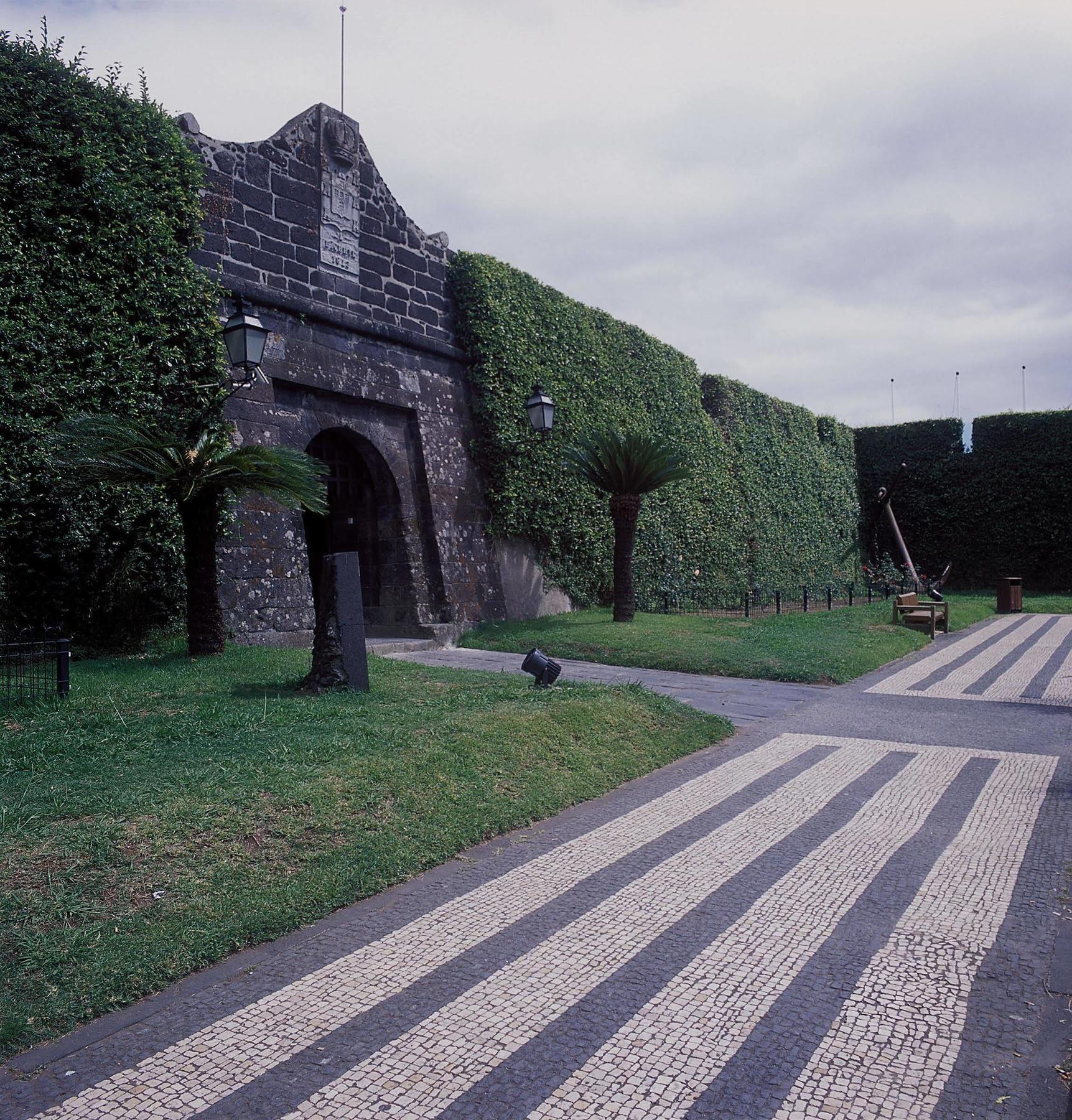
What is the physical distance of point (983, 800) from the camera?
4961 millimetres

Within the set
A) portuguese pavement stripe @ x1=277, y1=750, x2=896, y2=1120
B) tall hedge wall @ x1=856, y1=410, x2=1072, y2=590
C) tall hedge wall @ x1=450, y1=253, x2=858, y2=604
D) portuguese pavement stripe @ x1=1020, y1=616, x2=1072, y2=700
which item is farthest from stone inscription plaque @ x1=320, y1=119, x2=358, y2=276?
tall hedge wall @ x1=856, y1=410, x2=1072, y2=590

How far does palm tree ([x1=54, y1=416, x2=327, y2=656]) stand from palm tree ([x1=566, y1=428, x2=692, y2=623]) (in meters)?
5.87

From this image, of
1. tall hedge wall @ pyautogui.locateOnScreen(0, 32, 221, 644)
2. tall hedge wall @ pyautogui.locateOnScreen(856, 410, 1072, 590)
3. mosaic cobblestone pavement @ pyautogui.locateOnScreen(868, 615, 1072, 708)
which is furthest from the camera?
tall hedge wall @ pyautogui.locateOnScreen(856, 410, 1072, 590)

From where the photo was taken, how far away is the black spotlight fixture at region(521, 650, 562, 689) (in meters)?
7.34

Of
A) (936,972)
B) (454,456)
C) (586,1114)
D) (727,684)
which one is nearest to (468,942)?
(586,1114)

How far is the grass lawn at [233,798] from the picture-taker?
9.94 feet

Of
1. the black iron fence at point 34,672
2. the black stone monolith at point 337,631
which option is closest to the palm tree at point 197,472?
the black stone monolith at point 337,631

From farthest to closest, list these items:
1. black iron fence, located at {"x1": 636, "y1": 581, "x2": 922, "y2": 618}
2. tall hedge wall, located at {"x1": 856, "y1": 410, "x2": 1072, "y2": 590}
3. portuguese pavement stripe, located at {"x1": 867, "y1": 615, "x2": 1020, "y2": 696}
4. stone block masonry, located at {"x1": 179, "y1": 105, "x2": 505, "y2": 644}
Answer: tall hedge wall, located at {"x1": 856, "y1": 410, "x2": 1072, "y2": 590} → black iron fence, located at {"x1": 636, "y1": 581, "x2": 922, "y2": 618} → stone block masonry, located at {"x1": 179, "y1": 105, "x2": 505, "y2": 644} → portuguese pavement stripe, located at {"x1": 867, "y1": 615, "x2": 1020, "y2": 696}

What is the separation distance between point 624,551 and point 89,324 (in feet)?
24.6

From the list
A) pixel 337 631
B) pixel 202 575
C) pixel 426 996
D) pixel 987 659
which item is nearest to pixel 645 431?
pixel 987 659

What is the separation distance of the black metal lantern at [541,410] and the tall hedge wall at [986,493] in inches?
715

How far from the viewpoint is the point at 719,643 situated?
1119 centimetres

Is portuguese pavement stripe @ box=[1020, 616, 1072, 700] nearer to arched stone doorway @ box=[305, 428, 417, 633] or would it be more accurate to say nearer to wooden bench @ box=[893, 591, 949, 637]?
wooden bench @ box=[893, 591, 949, 637]

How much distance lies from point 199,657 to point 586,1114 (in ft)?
20.6
